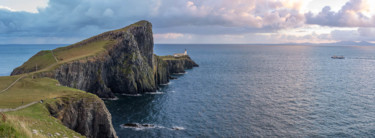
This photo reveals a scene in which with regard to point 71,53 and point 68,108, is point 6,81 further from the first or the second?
point 71,53

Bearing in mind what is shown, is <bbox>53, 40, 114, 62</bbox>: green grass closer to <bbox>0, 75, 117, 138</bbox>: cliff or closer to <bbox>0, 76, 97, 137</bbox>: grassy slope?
<bbox>0, 76, 97, 137</bbox>: grassy slope

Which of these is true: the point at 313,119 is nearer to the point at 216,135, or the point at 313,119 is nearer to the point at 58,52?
the point at 216,135

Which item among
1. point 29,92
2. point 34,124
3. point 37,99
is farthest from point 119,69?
point 34,124

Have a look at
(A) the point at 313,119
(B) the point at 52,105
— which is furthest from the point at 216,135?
(B) the point at 52,105

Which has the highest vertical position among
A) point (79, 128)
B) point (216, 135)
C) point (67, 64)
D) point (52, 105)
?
point (67, 64)

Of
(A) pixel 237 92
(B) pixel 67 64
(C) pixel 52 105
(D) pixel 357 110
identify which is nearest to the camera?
(C) pixel 52 105

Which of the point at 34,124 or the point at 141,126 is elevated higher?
the point at 34,124

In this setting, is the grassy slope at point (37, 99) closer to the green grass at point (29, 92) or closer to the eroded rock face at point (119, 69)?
the green grass at point (29, 92)
